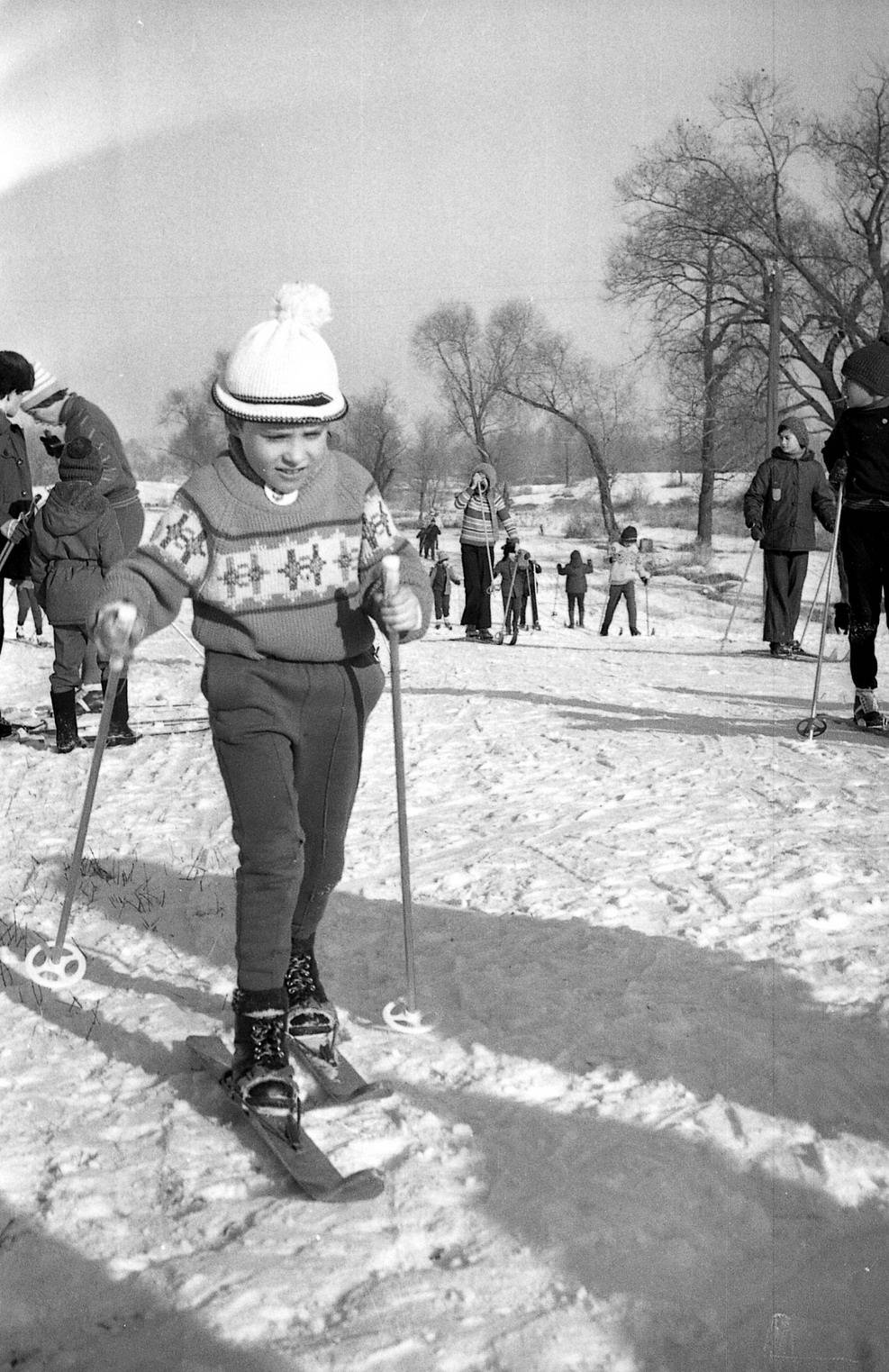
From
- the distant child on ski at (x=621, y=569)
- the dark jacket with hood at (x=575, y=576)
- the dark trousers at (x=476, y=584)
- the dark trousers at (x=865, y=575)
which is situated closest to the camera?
the dark trousers at (x=865, y=575)

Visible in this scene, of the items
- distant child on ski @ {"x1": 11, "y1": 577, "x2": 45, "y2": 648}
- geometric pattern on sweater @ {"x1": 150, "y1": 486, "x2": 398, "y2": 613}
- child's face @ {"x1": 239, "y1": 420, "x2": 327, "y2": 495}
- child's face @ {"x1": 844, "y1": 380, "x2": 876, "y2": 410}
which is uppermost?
child's face @ {"x1": 844, "y1": 380, "x2": 876, "y2": 410}

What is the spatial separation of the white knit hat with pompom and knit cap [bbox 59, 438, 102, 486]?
4601 mm

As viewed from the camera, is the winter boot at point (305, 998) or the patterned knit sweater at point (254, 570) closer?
the patterned knit sweater at point (254, 570)

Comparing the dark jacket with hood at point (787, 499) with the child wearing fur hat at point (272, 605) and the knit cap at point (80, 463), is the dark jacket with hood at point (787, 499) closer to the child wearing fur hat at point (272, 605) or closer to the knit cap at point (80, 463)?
the knit cap at point (80, 463)

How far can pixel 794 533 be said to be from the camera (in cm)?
1128

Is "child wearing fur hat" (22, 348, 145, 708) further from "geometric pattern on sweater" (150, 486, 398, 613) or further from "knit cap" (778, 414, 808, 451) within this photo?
"knit cap" (778, 414, 808, 451)

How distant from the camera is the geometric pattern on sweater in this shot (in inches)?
111

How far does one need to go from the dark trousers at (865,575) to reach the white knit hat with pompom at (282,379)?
4.80 metres

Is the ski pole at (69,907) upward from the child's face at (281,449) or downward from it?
downward

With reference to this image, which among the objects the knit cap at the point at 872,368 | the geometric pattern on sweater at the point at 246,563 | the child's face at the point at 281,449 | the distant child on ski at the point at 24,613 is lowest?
the distant child on ski at the point at 24,613

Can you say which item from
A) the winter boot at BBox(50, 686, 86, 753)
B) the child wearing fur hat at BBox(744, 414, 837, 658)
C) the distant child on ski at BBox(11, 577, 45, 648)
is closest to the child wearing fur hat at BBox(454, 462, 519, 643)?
the child wearing fur hat at BBox(744, 414, 837, 658)

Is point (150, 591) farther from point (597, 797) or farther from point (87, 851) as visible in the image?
point (597, 797)

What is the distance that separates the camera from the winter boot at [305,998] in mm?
3090

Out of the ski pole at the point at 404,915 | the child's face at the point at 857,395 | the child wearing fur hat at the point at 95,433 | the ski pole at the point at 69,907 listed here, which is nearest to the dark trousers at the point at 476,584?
the child wearing fur hat at the point at 95,433
